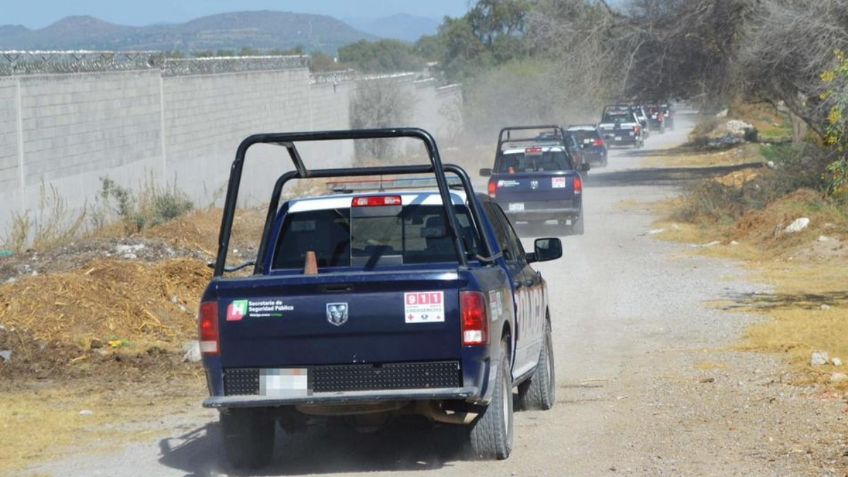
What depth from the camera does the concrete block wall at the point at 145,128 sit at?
76.0 ft

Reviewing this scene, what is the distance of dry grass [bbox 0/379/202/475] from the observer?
9078 mm

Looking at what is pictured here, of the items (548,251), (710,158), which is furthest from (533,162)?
(710,158)

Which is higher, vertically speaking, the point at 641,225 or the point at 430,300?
the point at 430,300

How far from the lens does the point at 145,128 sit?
97.0ft

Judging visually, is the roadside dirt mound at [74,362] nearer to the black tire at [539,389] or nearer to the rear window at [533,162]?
the black tire at [539,389]

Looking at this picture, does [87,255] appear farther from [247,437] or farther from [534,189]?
[247,437]

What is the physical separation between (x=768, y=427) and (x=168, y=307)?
785 centimetres

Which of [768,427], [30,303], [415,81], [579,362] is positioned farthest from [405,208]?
[415,81]

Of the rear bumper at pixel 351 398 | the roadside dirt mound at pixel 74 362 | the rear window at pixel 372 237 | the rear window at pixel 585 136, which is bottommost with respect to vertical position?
the rear window at pixel 585 136

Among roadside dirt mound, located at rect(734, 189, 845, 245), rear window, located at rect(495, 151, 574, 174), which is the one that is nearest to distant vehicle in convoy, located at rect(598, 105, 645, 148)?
rear window, located at rect(495, 151, 574, 174)

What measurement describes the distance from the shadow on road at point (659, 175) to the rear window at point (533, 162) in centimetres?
1517

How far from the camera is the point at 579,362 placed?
12.3 meters

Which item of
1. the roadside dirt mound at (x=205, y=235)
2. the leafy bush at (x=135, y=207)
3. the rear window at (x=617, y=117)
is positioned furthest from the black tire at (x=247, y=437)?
the rear window at (x=617, y=117)

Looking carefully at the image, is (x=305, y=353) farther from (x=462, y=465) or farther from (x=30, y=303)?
(x=30, y=303)
